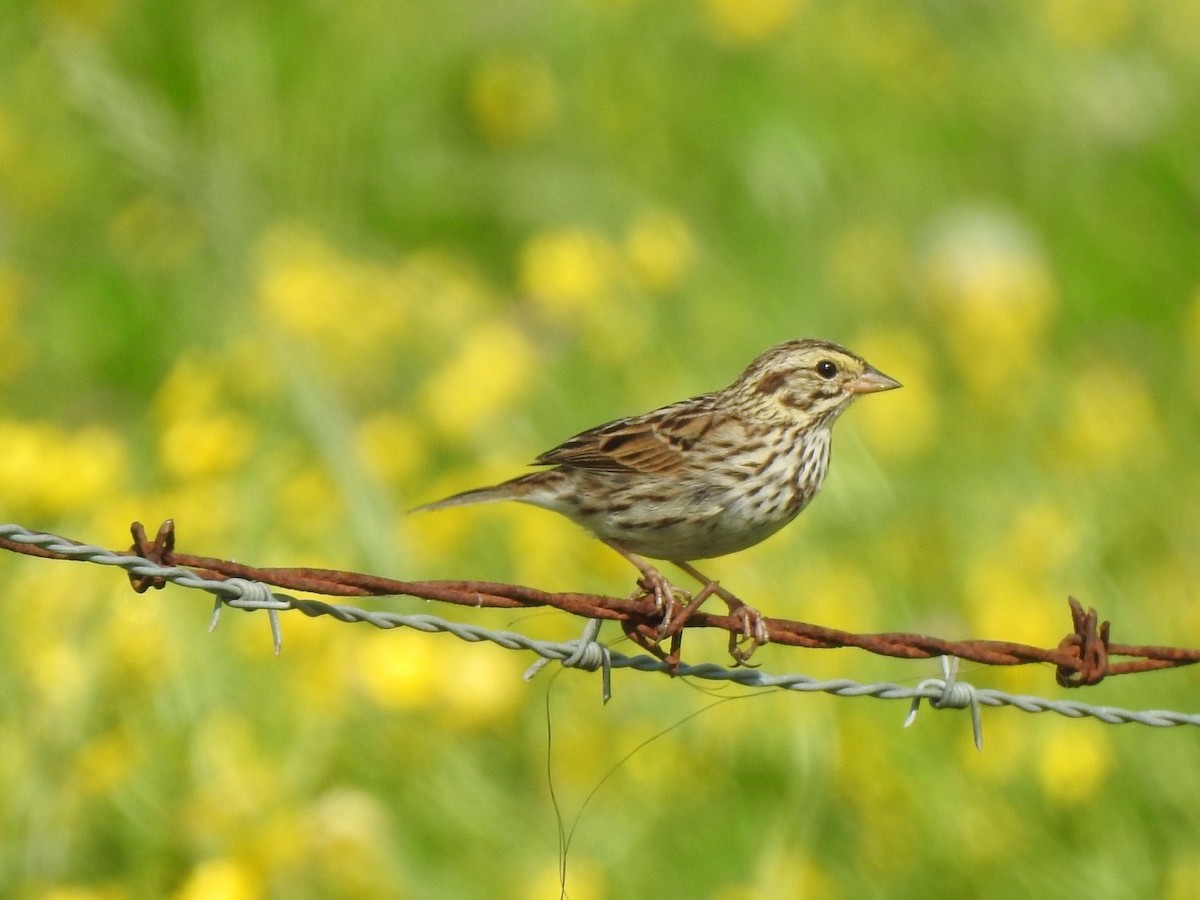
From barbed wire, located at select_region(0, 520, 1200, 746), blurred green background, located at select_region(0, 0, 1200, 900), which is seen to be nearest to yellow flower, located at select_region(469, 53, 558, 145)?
blurred green background, located at select_region(0, 0, 1200, 900)

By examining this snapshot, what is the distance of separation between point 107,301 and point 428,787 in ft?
16.1

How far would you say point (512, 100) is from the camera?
37.7 feet

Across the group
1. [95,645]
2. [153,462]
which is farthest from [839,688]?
[153,462]

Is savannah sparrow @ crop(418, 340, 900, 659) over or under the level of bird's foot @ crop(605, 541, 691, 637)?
over

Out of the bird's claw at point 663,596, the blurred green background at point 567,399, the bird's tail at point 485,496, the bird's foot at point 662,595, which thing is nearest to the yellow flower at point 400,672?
the blurred green background at point 567,399

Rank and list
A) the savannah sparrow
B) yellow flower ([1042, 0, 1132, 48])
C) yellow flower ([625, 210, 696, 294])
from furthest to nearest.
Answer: yellow flower ([1042, 0, 1132, 48]) < yellow flower ([625, 210, 696, 294]) < the savannah sparrow

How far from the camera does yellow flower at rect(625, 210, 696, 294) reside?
812cm

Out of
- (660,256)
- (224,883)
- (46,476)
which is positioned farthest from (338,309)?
(224,883)

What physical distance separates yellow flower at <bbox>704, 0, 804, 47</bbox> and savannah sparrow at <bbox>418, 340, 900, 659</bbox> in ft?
23.0

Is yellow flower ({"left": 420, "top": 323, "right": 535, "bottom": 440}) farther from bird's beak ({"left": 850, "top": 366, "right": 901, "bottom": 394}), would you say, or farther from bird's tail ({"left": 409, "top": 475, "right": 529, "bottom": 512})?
bird's beak ({"left": 850, "top": 366, "right": 901, "bottom": 394})

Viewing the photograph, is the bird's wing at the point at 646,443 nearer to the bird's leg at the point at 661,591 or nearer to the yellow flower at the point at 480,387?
the bird's leg at the point at 661,591

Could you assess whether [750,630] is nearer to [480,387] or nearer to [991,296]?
[480,387]

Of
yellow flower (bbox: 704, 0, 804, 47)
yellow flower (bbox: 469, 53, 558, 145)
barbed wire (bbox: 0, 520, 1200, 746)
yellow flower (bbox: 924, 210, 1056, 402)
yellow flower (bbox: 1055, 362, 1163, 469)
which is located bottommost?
barbed wire (bbox: 0, 520, 1200, 746)

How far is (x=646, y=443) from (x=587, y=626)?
1307 millimetres
